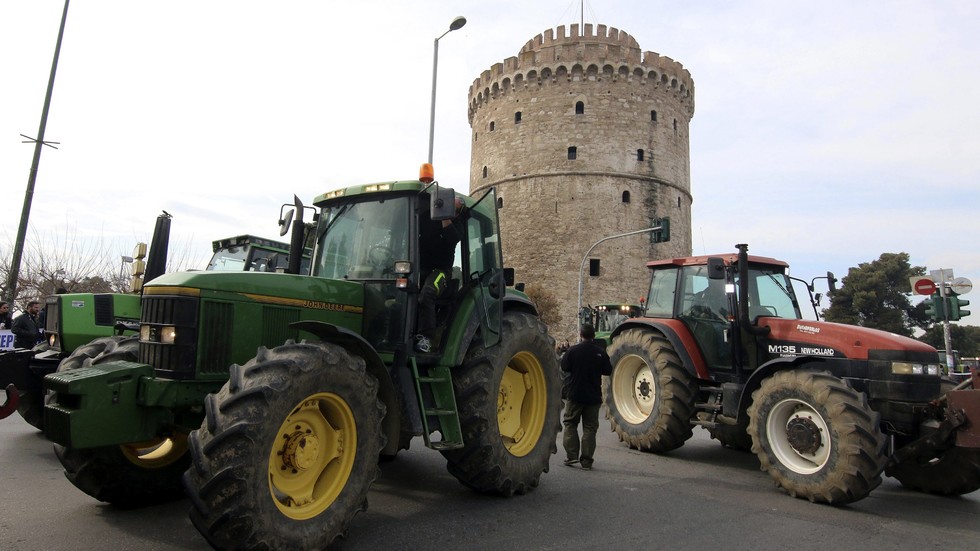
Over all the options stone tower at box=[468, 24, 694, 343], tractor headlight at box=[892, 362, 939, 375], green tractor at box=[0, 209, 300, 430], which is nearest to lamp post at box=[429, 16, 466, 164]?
green tractor at box=[0, 209, 300, 430]

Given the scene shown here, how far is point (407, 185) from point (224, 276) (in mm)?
1603

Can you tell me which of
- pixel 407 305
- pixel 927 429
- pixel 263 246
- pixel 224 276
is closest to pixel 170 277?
pixel 224 276

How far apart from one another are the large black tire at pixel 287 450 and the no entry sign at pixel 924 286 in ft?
40.0

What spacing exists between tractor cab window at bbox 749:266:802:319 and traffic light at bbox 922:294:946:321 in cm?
607

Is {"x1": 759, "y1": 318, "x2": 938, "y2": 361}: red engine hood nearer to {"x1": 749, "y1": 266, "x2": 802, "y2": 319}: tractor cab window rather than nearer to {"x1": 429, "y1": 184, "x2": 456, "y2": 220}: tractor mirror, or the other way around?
{"x1": 749, "y1": 266, "x2": 802, "y2": 319}: tractor cab window

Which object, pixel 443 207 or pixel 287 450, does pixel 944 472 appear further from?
pixel 287 450

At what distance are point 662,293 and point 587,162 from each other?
1147 inches

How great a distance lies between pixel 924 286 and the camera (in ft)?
39.1

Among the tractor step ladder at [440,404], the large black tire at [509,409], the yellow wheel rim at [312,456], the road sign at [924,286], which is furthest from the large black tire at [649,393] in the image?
the road sign at [924,286]

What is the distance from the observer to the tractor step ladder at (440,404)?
4.54 metres

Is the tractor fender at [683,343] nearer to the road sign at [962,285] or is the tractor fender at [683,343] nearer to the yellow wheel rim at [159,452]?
the yellow wheel rim at [159,452]

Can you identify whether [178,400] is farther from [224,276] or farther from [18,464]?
[18,464]

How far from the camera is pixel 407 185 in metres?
4.90

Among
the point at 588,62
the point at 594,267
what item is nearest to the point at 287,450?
the point at 594,267
